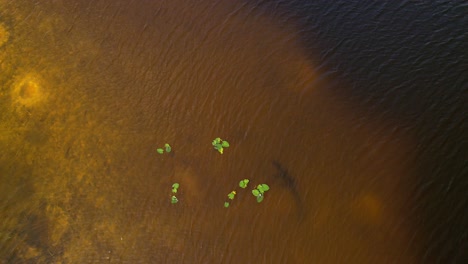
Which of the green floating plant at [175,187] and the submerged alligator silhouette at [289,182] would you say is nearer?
the submerged alligator silhouette at [289,182]

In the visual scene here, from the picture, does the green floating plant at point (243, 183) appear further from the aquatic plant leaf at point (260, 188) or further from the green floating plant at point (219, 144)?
the green floating plant at point (219, 144)

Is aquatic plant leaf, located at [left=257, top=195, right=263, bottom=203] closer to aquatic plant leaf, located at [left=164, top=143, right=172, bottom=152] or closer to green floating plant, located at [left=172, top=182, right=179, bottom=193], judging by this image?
green floating plant, located at [left=172, top=182, right=179, bottom=193]

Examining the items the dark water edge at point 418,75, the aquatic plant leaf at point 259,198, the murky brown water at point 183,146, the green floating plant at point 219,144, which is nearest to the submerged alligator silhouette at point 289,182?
the murky brown water at point 183,146

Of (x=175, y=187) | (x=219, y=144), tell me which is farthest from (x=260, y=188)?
(x=175, y=187)

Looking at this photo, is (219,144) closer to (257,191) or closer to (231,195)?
(231,195)

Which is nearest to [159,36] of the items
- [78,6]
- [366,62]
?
[78,6]

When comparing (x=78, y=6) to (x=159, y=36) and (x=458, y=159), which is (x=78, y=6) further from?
(x=458, y=159)
